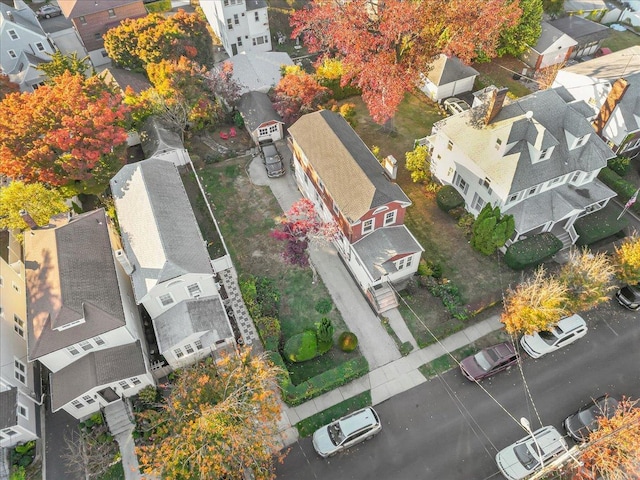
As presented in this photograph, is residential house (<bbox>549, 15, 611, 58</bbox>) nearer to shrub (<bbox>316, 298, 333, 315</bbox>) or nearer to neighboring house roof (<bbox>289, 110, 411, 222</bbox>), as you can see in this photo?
neighboring house roof (<bbox>289, 110, 411, 222</bbox>)

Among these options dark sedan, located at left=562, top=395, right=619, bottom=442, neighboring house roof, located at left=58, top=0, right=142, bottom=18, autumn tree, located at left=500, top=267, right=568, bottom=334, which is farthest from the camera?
neighboring house roof, located at left=58, top=0, right=142, bottom=18

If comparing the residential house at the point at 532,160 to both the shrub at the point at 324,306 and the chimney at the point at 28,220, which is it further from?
the chimney at the point at 28,220

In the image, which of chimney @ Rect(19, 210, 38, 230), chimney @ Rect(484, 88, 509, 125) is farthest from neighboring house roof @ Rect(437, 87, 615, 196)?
chimney @ Rect(19, 210, 38, 230)

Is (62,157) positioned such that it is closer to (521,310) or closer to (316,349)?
(316,349)

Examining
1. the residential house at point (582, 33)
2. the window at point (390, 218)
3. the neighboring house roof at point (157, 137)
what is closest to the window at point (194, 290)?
the window at point (390, 218)

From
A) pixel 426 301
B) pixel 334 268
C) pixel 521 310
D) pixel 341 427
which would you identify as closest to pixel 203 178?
pixel 334 268
